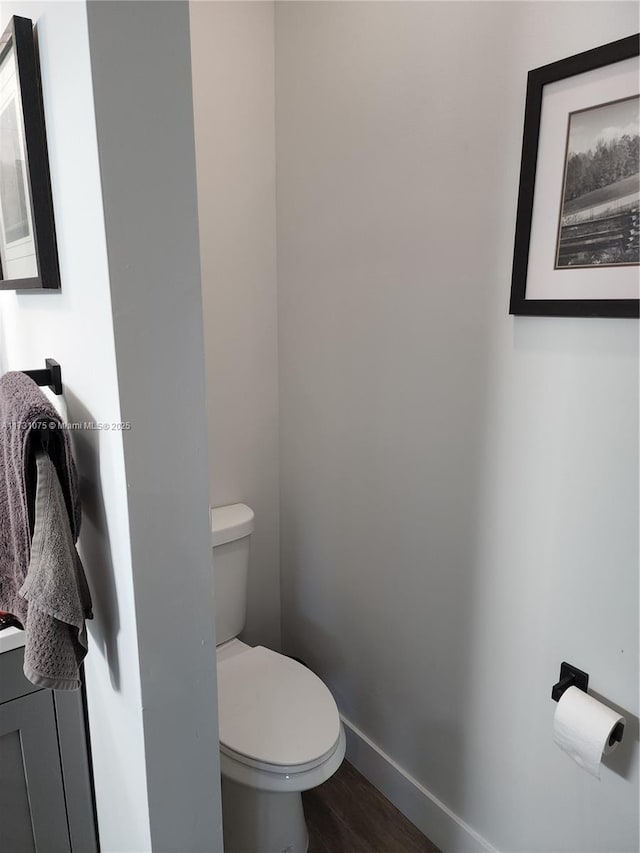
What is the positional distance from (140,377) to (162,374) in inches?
1.2

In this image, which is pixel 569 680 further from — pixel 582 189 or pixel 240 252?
pixel 240 252

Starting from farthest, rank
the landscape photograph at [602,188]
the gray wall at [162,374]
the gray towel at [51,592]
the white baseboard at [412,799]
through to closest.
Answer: the white baseboard at [412,799]
the landscape photograph at [602,188]
the gray towel at [51,592]
the gray wall at [162,374]

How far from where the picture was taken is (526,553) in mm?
1225

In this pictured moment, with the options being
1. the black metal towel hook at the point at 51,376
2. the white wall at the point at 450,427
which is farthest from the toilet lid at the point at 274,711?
the black metal towel hook at the point at 51,376

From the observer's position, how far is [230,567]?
68.1 inches

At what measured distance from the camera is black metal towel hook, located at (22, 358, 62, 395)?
1.00m

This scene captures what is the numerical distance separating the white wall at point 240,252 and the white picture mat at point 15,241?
671 mm

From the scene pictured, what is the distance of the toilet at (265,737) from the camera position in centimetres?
131

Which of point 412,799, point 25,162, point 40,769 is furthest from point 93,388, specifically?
point 412,799

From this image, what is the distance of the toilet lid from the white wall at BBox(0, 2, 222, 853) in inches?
14.1

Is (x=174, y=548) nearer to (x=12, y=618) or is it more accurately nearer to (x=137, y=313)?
(x=137, y=313)

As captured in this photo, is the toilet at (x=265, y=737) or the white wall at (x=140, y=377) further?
the toilet at (x=265, y=737)

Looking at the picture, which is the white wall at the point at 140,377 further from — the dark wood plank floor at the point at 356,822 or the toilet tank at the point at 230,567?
the dark wood plank floor at the point at 356,822

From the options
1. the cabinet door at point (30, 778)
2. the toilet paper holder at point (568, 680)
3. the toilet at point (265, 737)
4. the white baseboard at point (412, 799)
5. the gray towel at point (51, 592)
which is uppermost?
the gray towel at point (51, 592)
